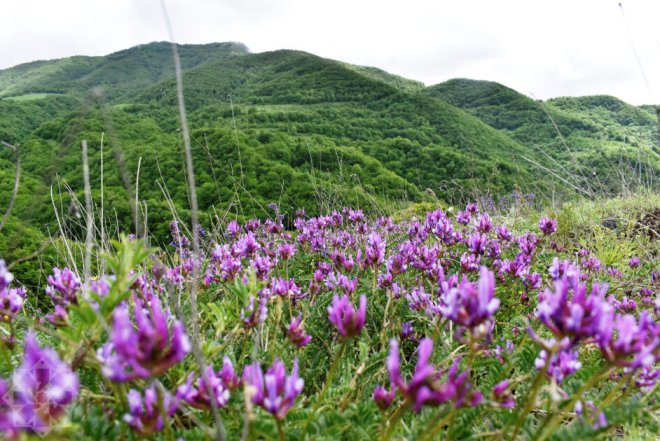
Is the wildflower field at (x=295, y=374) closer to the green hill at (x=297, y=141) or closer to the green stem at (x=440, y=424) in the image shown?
Answer: the green stem at (x=440, y=424)

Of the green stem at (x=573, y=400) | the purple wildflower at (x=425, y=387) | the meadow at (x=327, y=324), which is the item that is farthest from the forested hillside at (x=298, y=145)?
the green stem at (x=573, y=400)

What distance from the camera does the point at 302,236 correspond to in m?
4.41

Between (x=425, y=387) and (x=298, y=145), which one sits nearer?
(x=425, y=387)

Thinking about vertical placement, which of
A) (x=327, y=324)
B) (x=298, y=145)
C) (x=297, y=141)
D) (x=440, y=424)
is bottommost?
(x=327, y=324)

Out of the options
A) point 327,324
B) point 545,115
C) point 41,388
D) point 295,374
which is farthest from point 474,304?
point 545,115

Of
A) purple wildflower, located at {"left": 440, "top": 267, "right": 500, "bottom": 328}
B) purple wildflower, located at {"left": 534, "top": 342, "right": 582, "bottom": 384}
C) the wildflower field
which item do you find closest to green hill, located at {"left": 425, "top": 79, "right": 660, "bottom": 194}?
the wildflower field

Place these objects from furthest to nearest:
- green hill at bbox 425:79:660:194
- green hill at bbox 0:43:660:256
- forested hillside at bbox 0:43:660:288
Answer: green hill at bbox 425:79:660:194, green hill at bbox 0:43:660:256, forested hillside at bbox 0:43:660:288

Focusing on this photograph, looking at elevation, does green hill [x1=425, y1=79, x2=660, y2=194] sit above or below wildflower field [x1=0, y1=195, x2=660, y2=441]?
above

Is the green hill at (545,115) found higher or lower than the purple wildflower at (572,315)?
higher

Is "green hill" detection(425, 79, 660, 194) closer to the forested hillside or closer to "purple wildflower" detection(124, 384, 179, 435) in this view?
the forested hillside

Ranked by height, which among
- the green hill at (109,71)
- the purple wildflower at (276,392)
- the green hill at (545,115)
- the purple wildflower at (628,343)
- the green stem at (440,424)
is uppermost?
the green hill at (109,71)

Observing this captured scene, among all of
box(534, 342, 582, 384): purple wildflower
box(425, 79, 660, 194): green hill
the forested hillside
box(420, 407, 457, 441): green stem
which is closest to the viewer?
box(420, 407, 457, 441): green stem

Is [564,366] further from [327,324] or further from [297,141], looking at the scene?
[297,141]

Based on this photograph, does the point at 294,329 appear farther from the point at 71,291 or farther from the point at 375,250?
the point at 375,250
